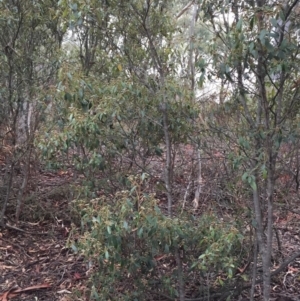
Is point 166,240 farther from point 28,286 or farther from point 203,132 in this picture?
point 28,286

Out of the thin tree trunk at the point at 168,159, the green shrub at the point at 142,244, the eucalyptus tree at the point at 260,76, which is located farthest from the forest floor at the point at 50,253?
the eucalyptus tree at the point at 260,76

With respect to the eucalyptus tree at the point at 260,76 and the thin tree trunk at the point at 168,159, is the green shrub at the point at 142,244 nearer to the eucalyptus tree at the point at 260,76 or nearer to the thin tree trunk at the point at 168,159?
the thin tree trunk at the point at 168,159

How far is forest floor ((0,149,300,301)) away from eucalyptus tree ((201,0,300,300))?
1238 millimetres

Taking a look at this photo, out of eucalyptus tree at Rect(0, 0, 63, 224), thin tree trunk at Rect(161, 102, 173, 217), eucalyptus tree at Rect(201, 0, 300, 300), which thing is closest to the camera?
eucalyptus tree at Rect(201, 0, 300, 300)

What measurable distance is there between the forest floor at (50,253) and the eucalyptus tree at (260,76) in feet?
4.06

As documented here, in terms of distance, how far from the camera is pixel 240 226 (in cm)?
372

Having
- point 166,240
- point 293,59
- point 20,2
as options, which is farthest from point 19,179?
point 293,59

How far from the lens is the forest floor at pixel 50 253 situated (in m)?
4.67

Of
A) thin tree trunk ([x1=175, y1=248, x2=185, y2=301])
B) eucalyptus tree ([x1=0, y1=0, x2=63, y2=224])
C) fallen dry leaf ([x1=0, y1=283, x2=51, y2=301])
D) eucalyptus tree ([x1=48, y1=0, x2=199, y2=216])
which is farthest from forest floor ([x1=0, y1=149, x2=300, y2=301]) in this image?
eucalyptus tree ([x1=48, y1=0, x2=199, y2=216])

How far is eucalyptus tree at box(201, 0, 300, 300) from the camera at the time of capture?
9.00 feet

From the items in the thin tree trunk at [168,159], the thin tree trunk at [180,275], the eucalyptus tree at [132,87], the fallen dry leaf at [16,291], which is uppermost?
the eucalyptus tree at [132,87]

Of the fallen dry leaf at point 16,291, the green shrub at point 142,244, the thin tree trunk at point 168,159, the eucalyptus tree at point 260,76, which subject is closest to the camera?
the eucalyptus tree at point 260,76

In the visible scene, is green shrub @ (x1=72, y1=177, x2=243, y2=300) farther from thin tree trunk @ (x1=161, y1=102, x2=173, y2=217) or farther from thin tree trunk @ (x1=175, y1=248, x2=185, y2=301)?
thin tree trunk @ (x1=161, y1=102, x2=173, y2=217)

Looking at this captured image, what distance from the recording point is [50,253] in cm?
571
